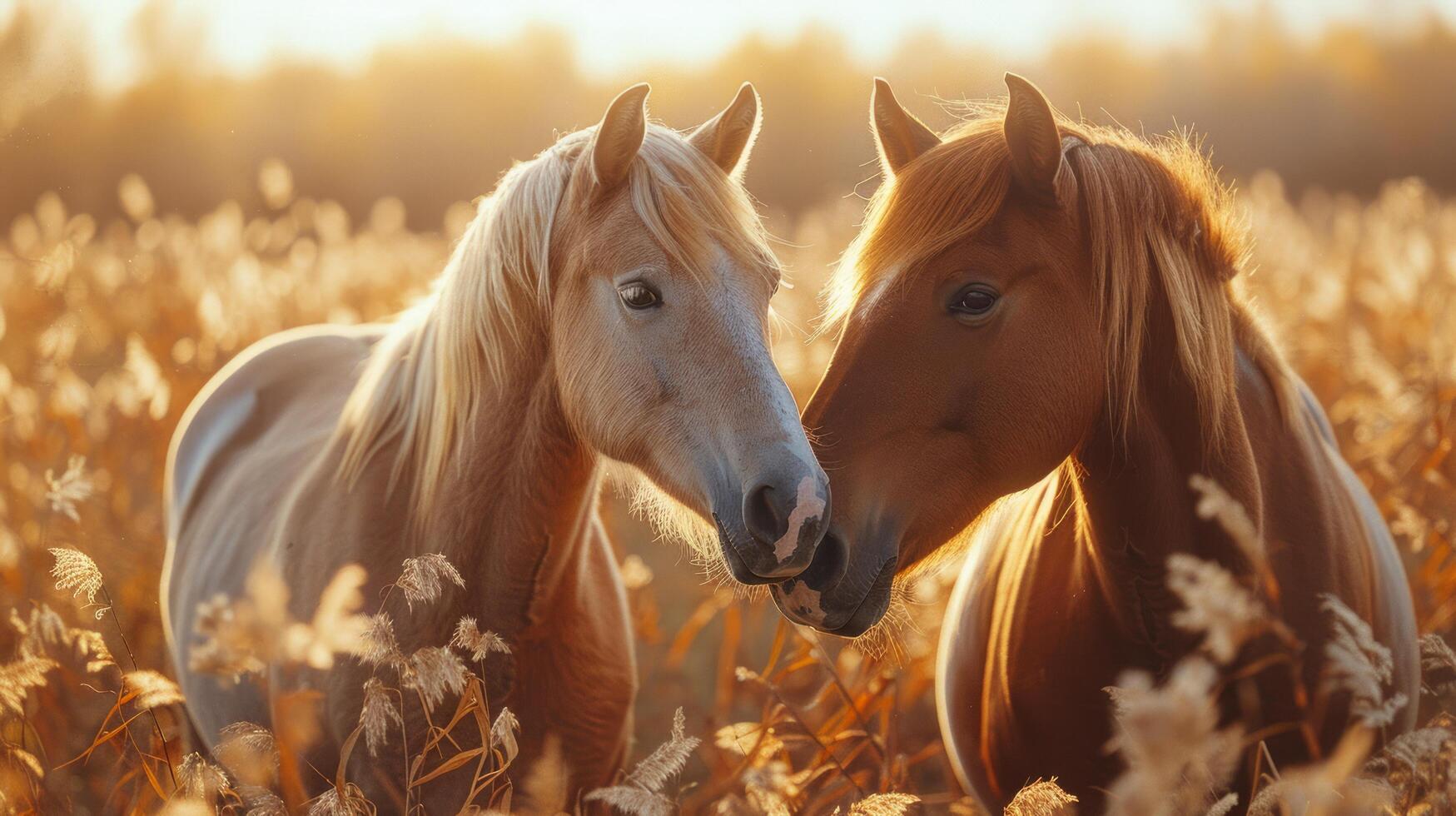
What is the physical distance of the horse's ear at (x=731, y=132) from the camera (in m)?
2.80

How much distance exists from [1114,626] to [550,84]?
17.4 metres

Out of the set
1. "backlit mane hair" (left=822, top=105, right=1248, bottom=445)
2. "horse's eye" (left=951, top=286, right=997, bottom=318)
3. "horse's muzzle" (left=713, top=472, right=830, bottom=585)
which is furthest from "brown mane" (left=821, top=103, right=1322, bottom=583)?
"horse's muzzle" (left=713, top=472, right=830, bottom=585)

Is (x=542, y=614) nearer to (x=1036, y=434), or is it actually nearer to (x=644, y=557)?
(x=1036, y=434)

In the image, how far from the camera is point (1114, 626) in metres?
2.48

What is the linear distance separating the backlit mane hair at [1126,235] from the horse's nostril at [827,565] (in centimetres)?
61

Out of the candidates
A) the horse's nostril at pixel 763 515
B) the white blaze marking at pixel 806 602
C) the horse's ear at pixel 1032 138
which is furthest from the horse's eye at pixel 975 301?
the white blaze marking at pixel 806 602

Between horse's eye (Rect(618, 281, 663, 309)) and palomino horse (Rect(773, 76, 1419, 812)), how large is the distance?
472 millimetres

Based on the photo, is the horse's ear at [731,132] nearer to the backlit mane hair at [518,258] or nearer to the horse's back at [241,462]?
the backlit mane hair at [518,258]

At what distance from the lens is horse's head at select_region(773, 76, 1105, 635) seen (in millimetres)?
2297

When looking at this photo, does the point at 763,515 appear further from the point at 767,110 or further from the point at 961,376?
the point at 767,110

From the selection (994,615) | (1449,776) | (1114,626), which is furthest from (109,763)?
(1449,776)

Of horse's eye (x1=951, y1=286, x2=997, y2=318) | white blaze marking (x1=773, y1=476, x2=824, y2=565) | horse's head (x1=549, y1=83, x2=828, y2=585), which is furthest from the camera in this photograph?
horse's eye (x1=951, y1=286, x2=997, y2=318)

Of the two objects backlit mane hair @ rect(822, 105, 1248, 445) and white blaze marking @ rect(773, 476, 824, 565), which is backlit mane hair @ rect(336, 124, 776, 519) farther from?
white blaze marking @ rect(773, 476, 824, 565)

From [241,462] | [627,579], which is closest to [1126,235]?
[627,579]
